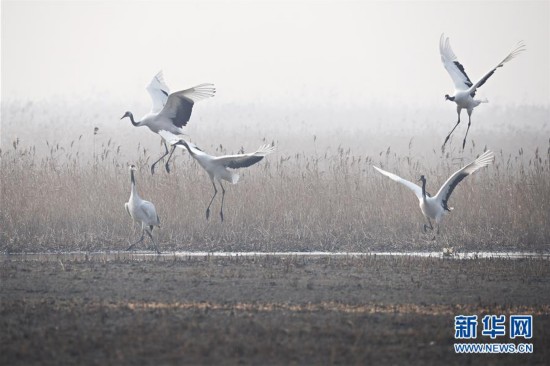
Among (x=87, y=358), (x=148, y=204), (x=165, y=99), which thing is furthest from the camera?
(x=165, y=99)

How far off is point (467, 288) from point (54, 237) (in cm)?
614

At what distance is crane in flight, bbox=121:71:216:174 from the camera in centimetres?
1452

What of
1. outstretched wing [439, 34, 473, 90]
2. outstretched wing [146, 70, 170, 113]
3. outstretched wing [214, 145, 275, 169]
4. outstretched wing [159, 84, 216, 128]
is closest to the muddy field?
outstretched wing [214, 145, 275, 169]

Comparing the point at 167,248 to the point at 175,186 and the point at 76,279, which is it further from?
the point at 76,279

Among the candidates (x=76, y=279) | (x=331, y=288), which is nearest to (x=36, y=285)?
(x=76, y=279)

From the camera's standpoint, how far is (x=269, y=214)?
1423cm

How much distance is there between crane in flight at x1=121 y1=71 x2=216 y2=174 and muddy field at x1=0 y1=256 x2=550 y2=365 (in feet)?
11.5

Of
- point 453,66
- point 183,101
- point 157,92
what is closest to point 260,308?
point 183,101

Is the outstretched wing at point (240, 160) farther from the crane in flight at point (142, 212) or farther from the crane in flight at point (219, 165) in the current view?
the crane in flight at point (142, 212)

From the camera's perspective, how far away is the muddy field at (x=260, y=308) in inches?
282

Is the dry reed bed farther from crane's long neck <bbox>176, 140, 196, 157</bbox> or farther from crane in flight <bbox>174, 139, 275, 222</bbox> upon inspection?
crane's long neck <bbox>176, 140, 196, 157</bbox>

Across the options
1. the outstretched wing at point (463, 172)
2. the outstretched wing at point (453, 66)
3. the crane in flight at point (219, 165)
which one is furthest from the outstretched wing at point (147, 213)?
the outstretched wing at point (453, 66)

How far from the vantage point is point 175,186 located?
48.4 feet

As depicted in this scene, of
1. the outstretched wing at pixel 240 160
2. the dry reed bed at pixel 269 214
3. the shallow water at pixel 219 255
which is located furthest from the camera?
the dry reed bed at pixel 269 214
